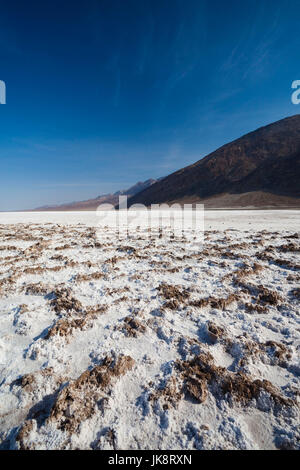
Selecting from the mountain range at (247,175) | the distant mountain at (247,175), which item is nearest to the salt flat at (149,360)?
the distant mountain at (247,175)

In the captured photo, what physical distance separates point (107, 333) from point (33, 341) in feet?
3.52

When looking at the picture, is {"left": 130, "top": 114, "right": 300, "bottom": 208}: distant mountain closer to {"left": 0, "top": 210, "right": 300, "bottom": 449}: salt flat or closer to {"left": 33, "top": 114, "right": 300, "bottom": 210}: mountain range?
{"left": 33, "top": 114, "right": 300, "bottom": 210}: mountain range

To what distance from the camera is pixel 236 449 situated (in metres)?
1.68

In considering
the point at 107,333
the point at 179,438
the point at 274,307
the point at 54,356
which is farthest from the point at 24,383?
the point at 274,307

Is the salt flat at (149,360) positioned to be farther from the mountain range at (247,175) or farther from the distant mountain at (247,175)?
the mountain range at (247,175)

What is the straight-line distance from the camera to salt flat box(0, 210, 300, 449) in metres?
1.76

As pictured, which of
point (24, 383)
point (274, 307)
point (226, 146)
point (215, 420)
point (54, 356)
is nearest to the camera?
point (215, 420)

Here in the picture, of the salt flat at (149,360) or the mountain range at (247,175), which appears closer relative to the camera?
the salt flat at (149,360)

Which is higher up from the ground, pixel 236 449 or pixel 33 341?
pixel 33 341

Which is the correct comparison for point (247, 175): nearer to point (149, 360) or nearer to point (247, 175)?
point (247, 175)

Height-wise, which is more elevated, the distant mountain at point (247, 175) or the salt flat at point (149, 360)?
the distant mountain at point (247, 175)

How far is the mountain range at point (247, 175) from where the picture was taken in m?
57.9

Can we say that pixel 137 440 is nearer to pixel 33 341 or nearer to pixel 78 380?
pixel 78 380

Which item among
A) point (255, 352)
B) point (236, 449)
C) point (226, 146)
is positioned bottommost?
point (236, 449)
